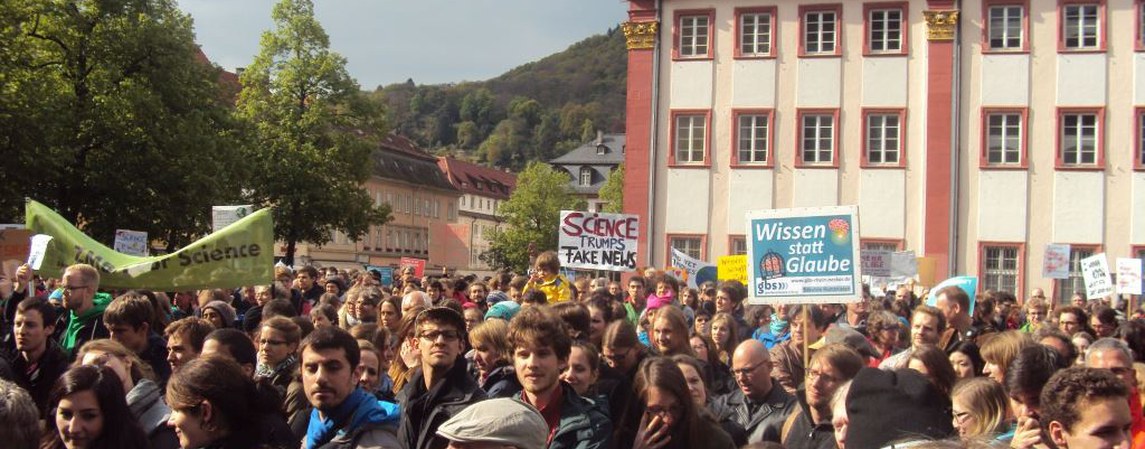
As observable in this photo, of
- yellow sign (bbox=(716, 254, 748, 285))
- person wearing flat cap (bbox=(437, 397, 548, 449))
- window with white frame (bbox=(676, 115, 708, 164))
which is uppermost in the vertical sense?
window with white frame (bbox=(676, 115, 708, 164))

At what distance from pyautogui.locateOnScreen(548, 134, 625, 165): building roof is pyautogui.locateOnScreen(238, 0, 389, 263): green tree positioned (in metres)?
70.6

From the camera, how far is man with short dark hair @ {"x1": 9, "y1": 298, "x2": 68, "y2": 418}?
7.98 metres

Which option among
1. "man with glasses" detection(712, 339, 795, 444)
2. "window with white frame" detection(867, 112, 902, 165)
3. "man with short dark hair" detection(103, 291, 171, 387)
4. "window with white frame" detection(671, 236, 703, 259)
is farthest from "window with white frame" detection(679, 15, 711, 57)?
"man with glasses" detection(712, 339, 795, 444)

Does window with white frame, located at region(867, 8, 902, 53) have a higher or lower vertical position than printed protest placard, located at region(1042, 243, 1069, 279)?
higher

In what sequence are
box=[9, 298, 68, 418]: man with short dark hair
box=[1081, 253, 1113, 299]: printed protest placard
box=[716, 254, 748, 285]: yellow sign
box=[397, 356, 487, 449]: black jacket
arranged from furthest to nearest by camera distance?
box=[716, 254, 748, 285]: yellow sign
box=[1081, 253, 1113, 299]: printed protest placard
box=[9, 298, 68, 418]: man with short dark hair
box=[397, 356, 487, 449]: black jacket

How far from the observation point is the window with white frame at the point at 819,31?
37.6 m

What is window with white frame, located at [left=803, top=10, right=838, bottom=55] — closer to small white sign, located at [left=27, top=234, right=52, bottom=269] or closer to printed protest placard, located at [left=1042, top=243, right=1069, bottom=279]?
printed protest placard, located at [left=1042, top=243, right=1069, bottom=279]

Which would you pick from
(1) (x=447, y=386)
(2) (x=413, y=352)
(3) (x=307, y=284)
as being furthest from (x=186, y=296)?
(1) (x=447, y=386)

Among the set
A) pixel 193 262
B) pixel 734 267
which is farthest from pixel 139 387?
pixel 734 267

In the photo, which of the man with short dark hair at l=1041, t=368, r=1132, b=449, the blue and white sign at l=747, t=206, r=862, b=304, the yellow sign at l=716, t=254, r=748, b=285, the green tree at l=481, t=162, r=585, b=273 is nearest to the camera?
the man with short dark hair at l=1041, t=368, r=1132, b=449

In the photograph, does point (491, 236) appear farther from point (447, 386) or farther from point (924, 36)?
point (447, 386)

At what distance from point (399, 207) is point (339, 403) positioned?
→ 10075 cm

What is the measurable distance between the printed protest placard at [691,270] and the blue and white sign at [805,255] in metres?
16.0

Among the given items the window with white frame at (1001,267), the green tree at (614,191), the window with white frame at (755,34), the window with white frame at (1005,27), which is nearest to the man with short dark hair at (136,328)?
the window with white frame at (755,34)
